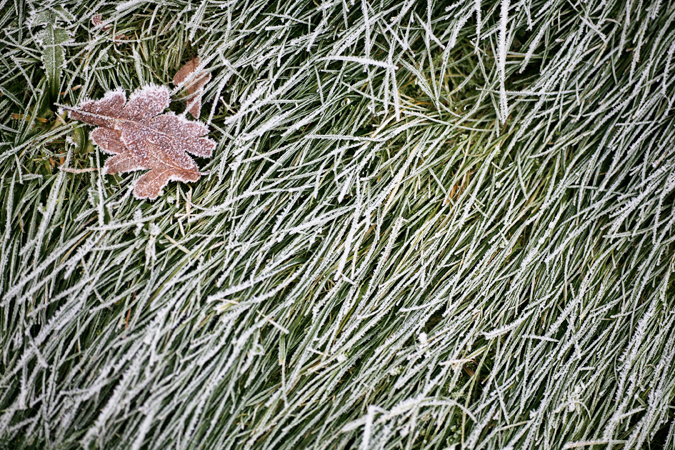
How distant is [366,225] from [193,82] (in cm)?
71

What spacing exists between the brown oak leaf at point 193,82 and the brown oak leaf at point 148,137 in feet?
0.17

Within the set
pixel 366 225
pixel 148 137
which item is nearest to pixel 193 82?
pixel 148 137

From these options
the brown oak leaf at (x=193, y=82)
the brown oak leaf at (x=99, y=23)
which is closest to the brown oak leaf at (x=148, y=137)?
the brown oak leaf at (x=193, y=82)

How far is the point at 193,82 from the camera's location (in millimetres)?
1291

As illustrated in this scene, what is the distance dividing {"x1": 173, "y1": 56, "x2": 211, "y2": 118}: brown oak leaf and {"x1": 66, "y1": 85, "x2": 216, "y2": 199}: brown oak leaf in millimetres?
51

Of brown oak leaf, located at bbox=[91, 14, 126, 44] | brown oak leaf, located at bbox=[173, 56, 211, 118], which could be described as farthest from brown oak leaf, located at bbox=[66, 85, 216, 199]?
brown oak leaf, located at bbox=[91, 14, 126, 44]

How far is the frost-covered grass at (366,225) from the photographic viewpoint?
119 cm

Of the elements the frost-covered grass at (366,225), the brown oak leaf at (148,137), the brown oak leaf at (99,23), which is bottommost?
the frost-covered grass at (366,225)

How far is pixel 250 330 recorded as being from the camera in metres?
1.18

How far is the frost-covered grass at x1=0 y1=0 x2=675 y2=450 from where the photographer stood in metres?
1.19

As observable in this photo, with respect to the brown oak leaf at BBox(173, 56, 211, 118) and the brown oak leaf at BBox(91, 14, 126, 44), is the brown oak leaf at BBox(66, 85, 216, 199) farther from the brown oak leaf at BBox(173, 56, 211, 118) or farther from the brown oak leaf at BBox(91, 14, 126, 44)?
the brown oak leaf at BBox(91, 14, 126, 44)

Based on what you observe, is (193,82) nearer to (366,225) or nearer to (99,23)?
(99,23)

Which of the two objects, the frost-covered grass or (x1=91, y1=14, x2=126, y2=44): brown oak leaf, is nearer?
the frost-covered grass

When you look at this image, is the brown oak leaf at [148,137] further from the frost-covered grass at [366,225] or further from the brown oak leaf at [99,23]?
the brown oak leaf at [99,23]
